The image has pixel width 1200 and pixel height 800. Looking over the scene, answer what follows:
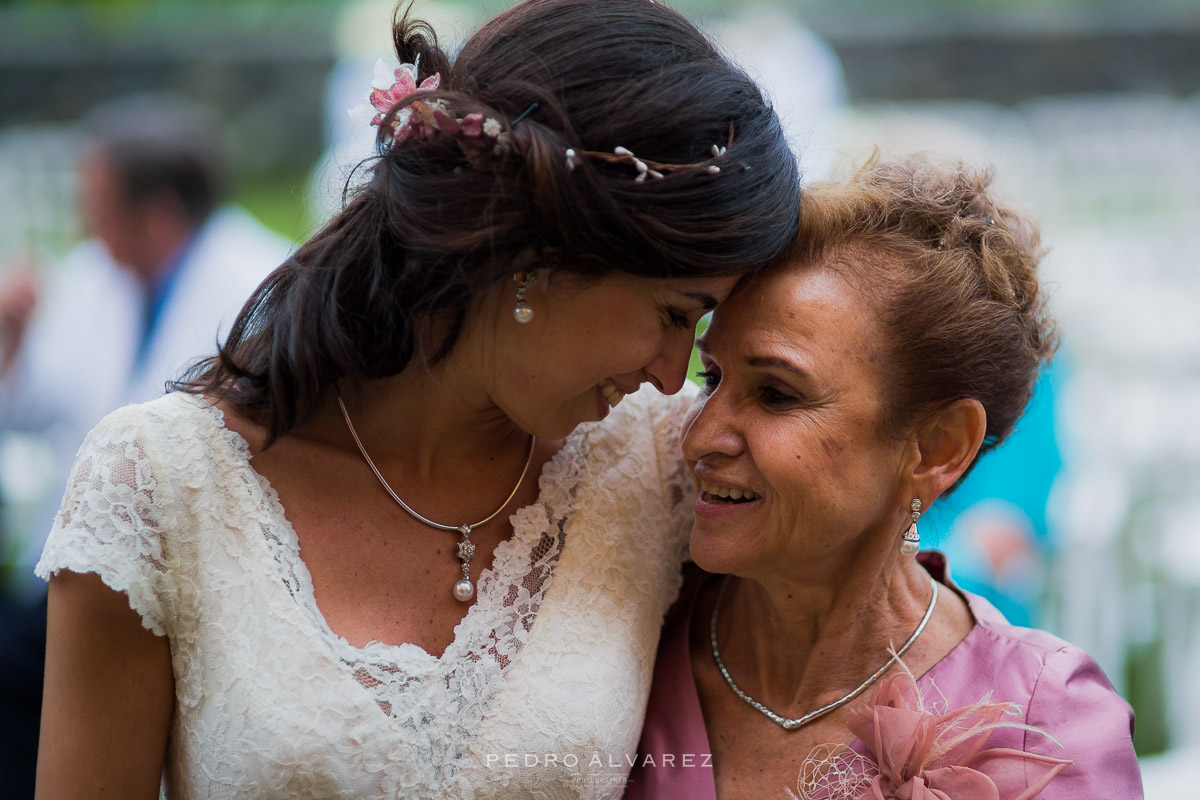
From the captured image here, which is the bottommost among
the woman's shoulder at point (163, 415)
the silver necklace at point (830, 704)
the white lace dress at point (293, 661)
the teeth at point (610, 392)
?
the silver necklace at point (830, 704)

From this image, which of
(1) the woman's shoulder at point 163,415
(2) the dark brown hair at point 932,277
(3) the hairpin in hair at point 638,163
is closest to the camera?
(3) the hairpin in hair at point 638,163

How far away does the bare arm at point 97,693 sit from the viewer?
1927 mm

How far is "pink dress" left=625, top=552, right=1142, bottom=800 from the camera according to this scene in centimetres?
201

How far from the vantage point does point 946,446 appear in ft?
7.20

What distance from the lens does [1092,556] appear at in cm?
487

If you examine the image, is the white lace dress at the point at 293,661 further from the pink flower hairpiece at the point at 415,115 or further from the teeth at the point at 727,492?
the pink flower hairpiece at the point at 415,115

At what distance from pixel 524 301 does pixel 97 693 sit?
95cm

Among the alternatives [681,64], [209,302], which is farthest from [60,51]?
[681,64]

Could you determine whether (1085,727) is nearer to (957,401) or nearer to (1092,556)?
(957,401)

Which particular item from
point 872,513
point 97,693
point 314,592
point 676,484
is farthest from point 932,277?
point 97,693

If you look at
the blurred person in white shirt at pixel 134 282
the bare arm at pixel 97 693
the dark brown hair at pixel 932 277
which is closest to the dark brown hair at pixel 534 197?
the dark brown hair at pixel 932 277

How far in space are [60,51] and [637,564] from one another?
9.98m

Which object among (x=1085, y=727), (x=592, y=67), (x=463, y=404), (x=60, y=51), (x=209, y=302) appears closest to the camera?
(x=592, y=67)

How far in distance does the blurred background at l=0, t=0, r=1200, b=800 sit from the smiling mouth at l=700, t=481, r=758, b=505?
0.60 metres
